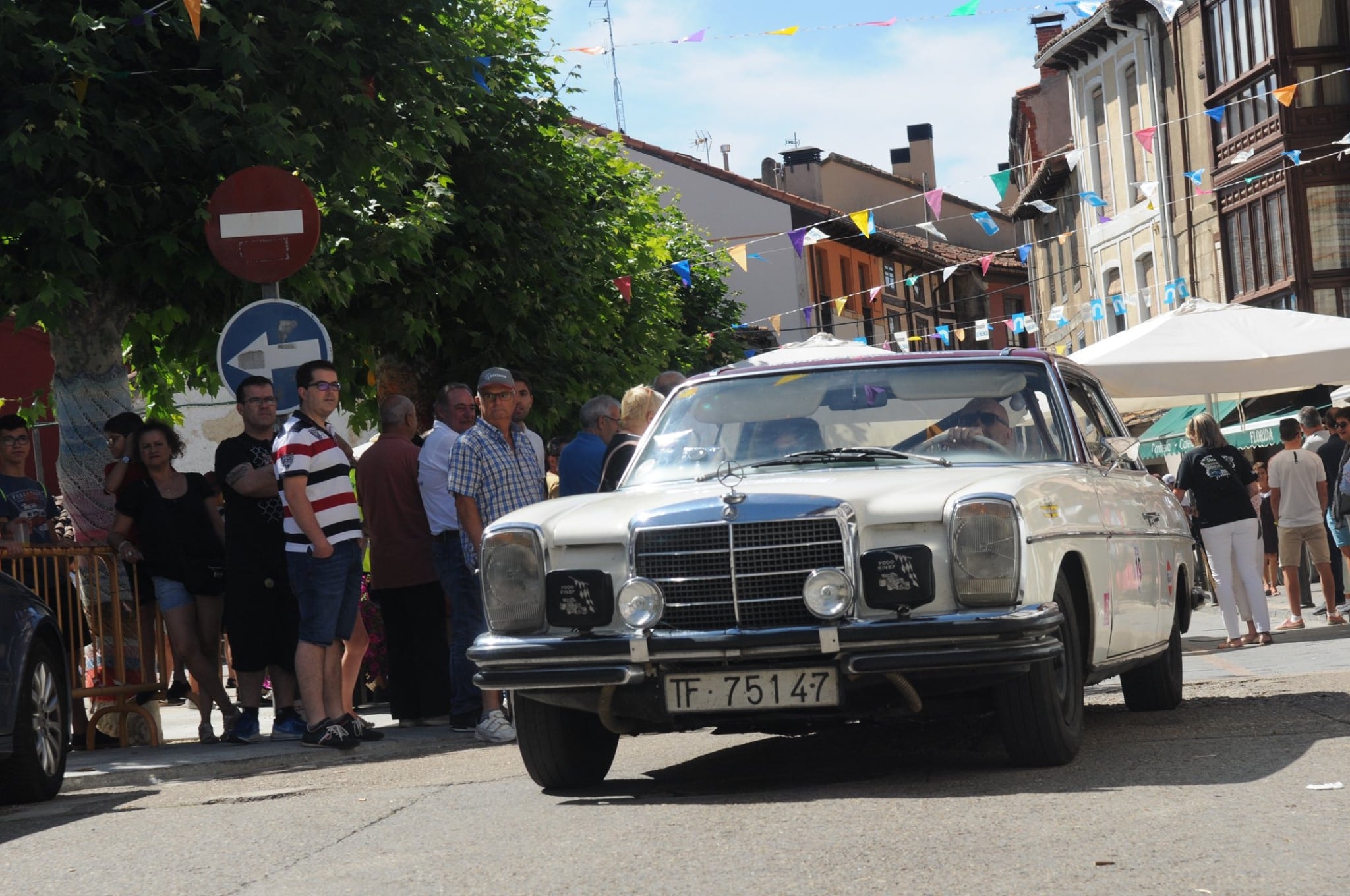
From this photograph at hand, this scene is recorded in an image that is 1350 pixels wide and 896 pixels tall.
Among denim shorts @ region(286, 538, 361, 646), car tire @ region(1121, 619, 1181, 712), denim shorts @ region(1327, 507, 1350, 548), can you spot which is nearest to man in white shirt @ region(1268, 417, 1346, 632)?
denim shorts @ region(1327, 507, 1350, 548)

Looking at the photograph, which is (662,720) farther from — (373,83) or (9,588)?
(373,83)

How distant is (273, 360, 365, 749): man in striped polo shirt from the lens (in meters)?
9.93

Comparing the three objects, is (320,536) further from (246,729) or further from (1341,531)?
(1341,531)

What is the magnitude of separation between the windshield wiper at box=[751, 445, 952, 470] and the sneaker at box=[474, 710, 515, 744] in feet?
9.94

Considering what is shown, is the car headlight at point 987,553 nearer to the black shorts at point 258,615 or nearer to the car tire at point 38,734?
the car tire at point 38,734

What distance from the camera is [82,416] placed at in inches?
558

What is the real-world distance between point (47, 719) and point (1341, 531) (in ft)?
39.7

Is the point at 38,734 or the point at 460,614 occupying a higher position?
the point at 460,614

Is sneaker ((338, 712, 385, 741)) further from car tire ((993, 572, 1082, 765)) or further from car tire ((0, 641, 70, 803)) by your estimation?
car tire ((993, 572, 1082, 765))

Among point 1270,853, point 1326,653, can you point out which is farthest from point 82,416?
point 1270,853

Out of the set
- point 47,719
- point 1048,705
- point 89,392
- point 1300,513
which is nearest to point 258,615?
point 47,719

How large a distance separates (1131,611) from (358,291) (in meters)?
14.3

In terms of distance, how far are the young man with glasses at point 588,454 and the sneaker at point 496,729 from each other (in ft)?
4.85

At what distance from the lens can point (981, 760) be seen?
770 cm
